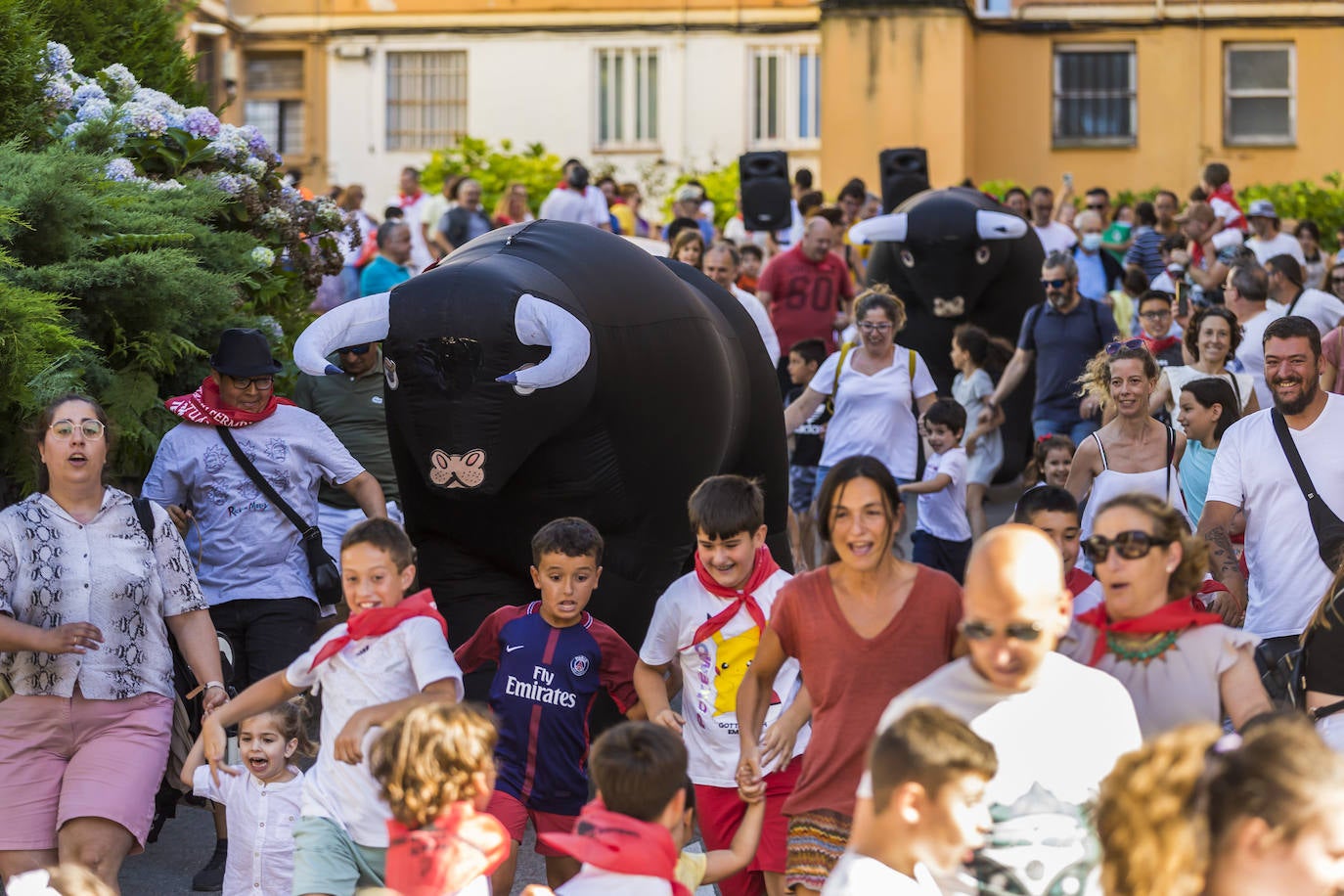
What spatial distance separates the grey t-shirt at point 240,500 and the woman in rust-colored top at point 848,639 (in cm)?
264

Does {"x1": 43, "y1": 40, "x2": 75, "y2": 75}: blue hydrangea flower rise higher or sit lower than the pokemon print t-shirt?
higher

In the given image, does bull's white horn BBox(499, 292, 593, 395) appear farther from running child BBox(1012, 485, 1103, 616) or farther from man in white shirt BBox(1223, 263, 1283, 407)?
man in white shirt BBox(1223, 263, 1283, 407)

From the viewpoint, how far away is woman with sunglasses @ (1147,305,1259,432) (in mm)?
8602

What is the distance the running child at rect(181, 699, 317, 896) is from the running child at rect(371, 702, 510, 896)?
1.73 metres

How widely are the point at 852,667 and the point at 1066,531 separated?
1239 mm

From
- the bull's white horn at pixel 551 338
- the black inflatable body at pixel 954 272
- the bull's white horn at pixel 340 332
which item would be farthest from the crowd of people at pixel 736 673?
the black inflatable body at pixel 954 272

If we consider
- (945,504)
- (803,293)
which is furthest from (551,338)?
(803,293)

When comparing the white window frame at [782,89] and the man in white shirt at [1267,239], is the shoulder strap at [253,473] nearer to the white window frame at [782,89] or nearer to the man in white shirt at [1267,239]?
the man in white shirt at [1267,239]

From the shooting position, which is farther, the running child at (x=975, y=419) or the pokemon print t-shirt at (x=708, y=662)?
the running child at (x=975, y=419)

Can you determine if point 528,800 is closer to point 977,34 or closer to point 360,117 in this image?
point 977,34

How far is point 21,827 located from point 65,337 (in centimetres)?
189

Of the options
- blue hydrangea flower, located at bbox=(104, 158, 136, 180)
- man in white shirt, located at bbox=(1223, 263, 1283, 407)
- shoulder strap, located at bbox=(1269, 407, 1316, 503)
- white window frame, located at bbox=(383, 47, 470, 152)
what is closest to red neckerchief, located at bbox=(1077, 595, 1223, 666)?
shoulder strap, located at bbox=(1269, 407, 1316, 503)

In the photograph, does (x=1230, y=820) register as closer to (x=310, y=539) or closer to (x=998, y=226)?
(x=310, y=539)

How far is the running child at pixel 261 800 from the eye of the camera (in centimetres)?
581
